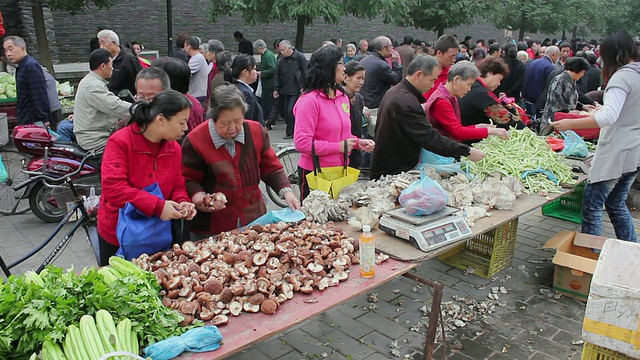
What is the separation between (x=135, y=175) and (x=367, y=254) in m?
1.45

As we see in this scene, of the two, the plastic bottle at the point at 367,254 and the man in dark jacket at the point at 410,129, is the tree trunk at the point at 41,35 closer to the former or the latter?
the man in dark jacket at the point at 410,129

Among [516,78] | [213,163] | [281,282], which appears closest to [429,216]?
[281,282]

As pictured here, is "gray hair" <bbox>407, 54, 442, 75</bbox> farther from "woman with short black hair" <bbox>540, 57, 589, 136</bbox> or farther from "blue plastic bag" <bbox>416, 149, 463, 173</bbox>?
"woman with short black hair" <bbox>540, 57, 589, 136</bbox>

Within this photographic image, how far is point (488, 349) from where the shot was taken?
3.68m

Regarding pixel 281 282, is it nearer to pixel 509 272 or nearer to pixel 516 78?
pixel 509 272

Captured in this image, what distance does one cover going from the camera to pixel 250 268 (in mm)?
2648

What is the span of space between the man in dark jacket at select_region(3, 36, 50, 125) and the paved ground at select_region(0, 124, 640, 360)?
2.13 meters

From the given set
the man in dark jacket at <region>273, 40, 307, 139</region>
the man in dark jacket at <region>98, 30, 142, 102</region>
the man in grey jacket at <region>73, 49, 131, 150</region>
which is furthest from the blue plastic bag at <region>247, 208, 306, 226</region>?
the man in dark jacket at <region>273, 40, 307, 139</region>

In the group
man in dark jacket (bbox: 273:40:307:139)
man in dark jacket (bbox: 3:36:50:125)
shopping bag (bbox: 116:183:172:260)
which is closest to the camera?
shopping bag (bbox: 116:183:172:260)

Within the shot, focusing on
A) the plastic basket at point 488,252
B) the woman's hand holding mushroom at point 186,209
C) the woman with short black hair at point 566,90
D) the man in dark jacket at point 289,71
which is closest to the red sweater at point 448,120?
the plastic basket at point 488,252

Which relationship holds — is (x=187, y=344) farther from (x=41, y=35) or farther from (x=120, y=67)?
(x=41, y=35)

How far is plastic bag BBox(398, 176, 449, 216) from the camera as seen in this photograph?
3.25m

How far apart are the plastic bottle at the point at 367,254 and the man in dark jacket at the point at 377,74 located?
5378 millimetres

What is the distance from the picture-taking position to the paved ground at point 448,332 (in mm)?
3643
